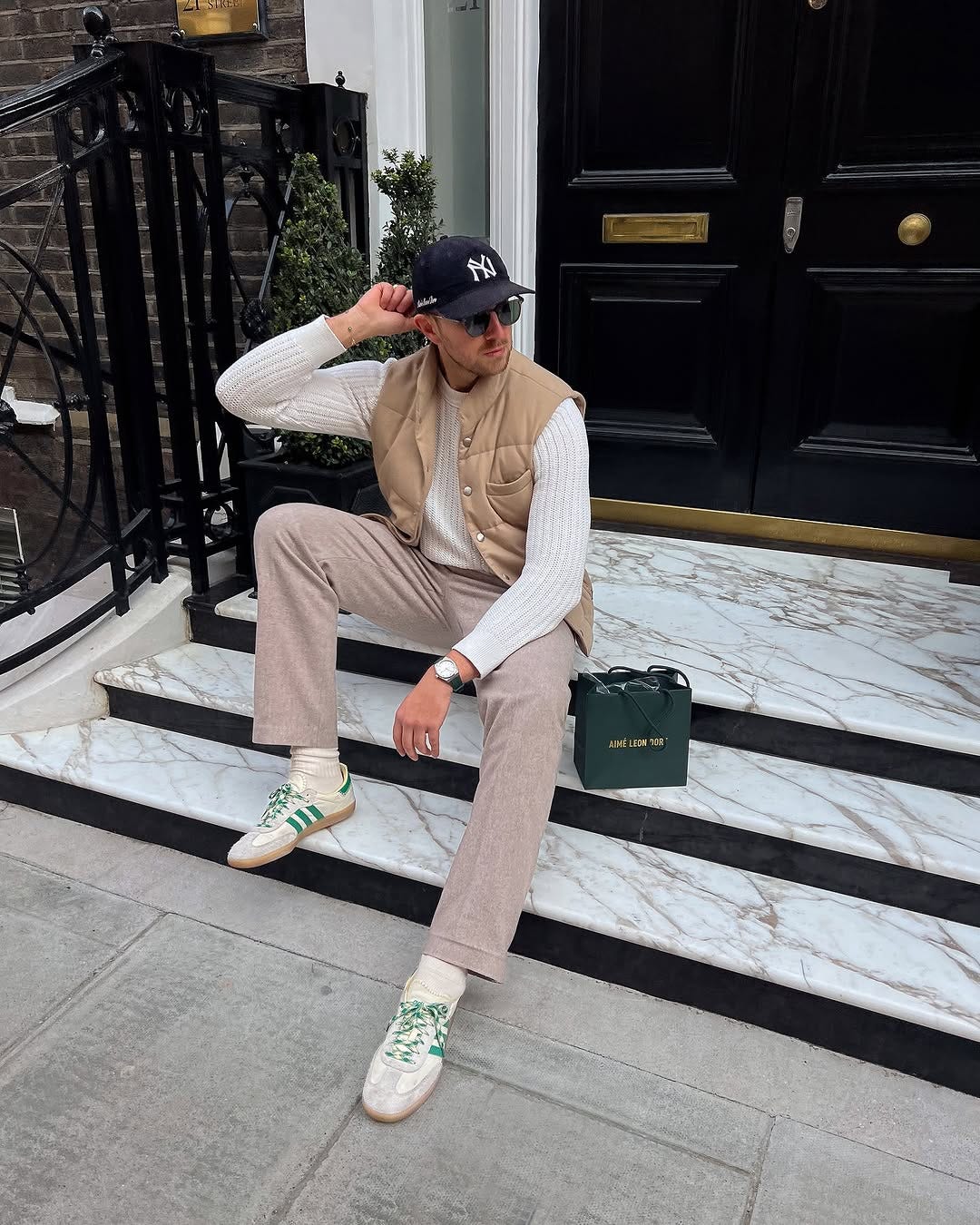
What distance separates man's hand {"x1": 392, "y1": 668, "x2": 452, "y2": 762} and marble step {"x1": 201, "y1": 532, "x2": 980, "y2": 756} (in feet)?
2.29

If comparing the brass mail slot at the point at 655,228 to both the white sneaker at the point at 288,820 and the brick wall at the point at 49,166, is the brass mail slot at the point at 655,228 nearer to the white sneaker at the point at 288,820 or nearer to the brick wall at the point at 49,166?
the brick wall at the point at 49,166

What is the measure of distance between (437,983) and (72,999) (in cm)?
77

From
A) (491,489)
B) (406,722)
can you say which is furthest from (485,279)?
(406,722)

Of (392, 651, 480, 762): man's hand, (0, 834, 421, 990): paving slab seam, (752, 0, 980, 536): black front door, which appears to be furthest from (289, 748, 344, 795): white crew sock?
(752, 0, 980, 536): black front door

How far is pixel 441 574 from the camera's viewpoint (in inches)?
87.5

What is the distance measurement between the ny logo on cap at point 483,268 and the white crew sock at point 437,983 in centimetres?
126

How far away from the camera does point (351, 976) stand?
6.56 ft

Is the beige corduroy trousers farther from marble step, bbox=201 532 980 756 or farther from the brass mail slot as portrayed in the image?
the brass mail slot

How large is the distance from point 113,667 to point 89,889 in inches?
28.7

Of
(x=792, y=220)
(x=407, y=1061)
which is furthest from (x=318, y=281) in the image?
(x=407, y=1061)

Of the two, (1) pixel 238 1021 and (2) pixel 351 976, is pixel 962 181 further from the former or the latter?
(1) pixel 238 1021

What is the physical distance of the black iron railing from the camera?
2.57 m

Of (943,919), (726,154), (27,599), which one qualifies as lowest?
(943,919)

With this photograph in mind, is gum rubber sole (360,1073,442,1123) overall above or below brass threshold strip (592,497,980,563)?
below
